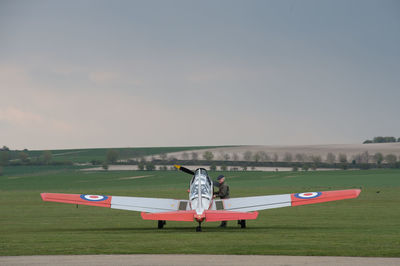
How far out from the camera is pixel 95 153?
131 meters

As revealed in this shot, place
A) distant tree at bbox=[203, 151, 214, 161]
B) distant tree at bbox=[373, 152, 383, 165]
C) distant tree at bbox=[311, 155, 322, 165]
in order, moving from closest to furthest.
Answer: distant tree at bbox=[373, 152, 383, 165] → distant tree at bbox=[311, 155, 322, 165] → distant tree at bbox=[203, 151, 214, 161]

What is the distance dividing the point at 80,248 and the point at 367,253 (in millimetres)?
6397

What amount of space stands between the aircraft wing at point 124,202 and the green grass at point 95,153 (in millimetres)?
81805

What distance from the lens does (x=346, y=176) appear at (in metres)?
86.7

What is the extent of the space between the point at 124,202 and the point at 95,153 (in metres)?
109

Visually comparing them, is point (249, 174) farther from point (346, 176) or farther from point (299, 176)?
point (346, 176)

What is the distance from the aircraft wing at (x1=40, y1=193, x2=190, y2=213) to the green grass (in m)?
81.8

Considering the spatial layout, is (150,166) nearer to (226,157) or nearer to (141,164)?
(141,164)

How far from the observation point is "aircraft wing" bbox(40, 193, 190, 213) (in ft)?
75.5

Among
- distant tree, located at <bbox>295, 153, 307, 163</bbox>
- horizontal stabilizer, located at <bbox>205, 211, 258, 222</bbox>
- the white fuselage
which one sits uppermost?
distant tree, located at <bbox>295, 153, 307, 163</bbox>

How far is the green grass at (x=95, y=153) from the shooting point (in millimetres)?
108637

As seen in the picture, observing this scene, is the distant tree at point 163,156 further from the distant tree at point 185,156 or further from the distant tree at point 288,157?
the distant tree at point 288,157

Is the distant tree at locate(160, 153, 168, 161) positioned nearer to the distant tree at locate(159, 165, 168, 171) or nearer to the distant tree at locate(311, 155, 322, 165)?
the distant tree at locate(159, 165, 168, 171)

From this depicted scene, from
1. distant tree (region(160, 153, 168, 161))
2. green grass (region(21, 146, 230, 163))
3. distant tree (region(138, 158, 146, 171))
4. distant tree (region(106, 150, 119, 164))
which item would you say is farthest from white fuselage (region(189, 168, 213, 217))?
distant tree (region(160, 153, 168, 161))
